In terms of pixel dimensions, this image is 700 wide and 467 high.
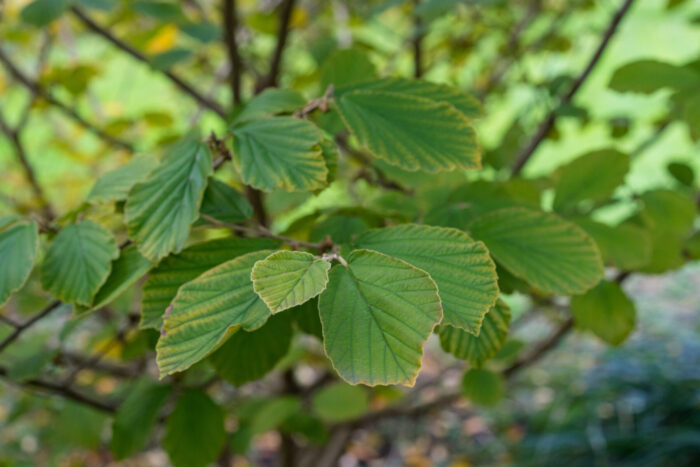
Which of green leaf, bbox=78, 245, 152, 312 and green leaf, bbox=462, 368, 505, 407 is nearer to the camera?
green leaf, bbox=78, 245, 152, 312

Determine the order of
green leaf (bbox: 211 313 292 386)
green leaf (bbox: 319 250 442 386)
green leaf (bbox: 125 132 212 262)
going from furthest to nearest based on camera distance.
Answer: green leaf (bbox: 211 313 292 386) < green leaf (bbox: 125 132 212 262) < green leaf (bbox: 319 250 442 386)

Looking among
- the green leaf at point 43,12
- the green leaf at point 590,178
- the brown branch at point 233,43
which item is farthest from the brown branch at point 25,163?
the green leaf at point 590,178

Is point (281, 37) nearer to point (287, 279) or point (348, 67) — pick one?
point (348, 67)

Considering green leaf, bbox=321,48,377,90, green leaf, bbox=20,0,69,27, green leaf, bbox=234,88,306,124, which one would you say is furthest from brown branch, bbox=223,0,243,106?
green leaf, bbox=234,88,306,124

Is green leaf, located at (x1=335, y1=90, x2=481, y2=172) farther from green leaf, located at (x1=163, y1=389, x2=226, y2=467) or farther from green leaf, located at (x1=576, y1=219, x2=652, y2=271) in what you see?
green leaf, located at (x1=163, y1=389, x2=226, y2=467)

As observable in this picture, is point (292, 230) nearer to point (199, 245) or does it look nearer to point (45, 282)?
point (199, 245)

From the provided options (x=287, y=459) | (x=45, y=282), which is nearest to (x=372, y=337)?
(x=45, y=282)

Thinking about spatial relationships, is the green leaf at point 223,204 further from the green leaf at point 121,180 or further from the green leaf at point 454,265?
the green leaf at point 454,265

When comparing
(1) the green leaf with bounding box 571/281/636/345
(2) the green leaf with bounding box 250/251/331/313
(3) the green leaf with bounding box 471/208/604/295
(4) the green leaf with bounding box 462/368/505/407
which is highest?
(2) the green leaf with bounding box 250/251/331/313

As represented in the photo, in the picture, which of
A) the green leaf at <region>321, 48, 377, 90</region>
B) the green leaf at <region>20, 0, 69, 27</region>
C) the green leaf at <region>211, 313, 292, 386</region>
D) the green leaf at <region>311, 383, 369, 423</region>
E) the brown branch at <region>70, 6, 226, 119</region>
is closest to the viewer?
the green leaf at <region>211, 313, 292, 386</region>
